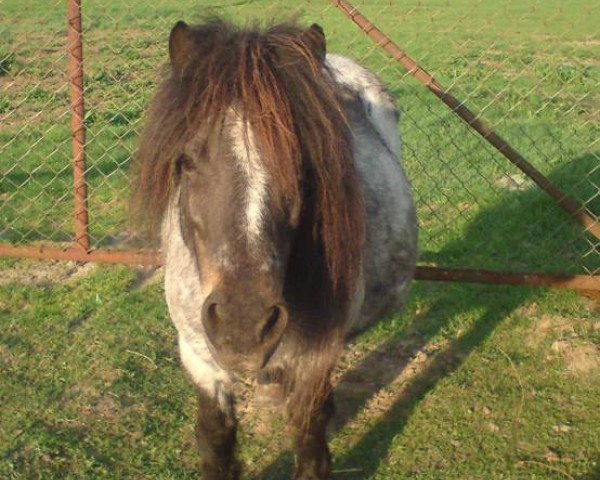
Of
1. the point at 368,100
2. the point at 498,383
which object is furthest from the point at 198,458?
the point at 368,100

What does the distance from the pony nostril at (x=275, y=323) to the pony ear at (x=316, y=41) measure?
2.80 feet

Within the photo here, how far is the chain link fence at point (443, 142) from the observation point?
5695mm

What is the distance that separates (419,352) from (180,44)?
2675 millimetres

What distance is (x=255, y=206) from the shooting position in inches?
86.7

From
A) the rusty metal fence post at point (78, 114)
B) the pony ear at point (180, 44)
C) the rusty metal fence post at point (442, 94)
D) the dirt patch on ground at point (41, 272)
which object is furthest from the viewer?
the dirt patch on ground at point (41, 272)

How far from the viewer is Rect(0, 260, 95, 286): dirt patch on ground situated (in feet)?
17.3

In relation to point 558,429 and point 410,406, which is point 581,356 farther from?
point 410,406

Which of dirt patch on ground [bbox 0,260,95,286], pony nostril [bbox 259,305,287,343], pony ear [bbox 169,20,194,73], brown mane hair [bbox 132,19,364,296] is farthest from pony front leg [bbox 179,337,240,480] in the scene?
dirt patch on ground [bbox 0,260,95,286]

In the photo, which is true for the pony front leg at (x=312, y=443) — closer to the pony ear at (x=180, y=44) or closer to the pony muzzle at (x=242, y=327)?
the pony muzzle at (x=242, y=327)

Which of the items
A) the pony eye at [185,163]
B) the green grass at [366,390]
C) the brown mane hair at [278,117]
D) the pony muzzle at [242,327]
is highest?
the brown mane hair at [278,117]

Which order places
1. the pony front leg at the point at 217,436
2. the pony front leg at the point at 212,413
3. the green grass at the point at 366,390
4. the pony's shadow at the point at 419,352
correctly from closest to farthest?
the pony front leg at the point at 212,413 < the pony front leg at the point at 217,436 < the green grass at the point at 366,390 < the pony's shadow at the point at 419,352

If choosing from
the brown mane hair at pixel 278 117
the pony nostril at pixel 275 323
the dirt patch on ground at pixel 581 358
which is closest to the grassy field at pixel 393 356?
the dirt patch on ground at pixel 581 358

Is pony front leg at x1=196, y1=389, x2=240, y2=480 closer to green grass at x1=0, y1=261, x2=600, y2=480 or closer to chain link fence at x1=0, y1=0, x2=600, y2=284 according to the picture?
green grass at x1=0, y1=261, x2=600, y2=480

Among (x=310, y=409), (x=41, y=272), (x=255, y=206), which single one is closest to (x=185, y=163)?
(x=255, y=206)
